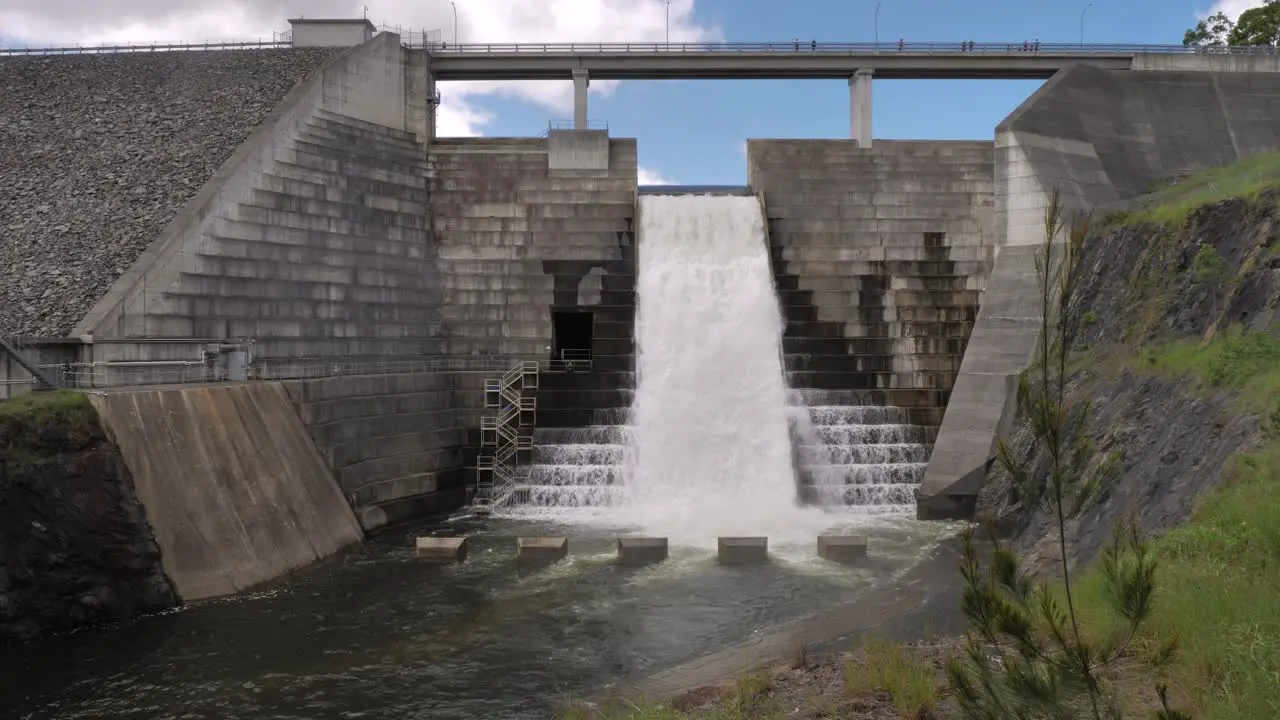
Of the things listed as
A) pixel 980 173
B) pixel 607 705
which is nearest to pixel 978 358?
pixel 980 173

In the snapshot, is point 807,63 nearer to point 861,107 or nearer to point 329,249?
Answer: point 861,107

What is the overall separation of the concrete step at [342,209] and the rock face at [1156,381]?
16315 mm

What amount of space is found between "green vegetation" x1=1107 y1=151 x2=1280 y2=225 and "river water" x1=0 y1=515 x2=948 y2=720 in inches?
317

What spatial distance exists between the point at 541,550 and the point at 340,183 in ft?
41.1

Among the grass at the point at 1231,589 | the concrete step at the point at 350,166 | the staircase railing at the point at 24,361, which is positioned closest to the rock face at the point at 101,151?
the concrete step at the point at 350,166

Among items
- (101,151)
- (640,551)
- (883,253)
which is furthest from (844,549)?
(101,151)

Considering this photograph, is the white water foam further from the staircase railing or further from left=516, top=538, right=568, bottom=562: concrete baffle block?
the staircase railing

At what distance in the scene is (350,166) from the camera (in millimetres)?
23453

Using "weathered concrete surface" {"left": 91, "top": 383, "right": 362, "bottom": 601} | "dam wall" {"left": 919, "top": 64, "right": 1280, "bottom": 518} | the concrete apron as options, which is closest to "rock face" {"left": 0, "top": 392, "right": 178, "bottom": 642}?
"weathered concrete surface" {"left": 91, "top": 383, "right": 362, "bottom": 601}

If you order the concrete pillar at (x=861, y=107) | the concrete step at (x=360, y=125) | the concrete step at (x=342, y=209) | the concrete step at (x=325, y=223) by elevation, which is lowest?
the concrete step at (x=325, y=223)

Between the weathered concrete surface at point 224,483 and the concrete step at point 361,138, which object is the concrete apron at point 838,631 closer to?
the weathered concrete surface at point 224,483

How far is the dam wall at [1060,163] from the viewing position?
18750 millimetres

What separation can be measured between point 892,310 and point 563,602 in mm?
14379

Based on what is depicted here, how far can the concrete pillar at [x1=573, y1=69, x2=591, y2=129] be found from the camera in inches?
1100
